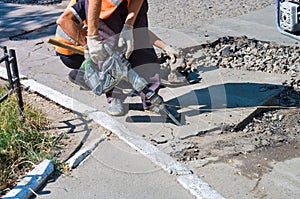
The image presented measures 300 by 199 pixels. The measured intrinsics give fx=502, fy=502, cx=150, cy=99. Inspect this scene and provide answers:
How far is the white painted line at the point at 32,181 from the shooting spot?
3828 mm

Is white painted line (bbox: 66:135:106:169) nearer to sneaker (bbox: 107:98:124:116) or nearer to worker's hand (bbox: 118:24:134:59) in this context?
sneaker (bbox: 107:98:124:116)

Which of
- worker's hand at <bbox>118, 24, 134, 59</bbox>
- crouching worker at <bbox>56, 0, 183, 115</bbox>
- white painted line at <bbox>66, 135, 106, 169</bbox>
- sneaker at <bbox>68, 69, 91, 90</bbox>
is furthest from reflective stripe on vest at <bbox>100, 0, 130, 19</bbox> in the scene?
white painted line at <bbox>66, 135, 106, 169</bbox>

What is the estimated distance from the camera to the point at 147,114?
520cm

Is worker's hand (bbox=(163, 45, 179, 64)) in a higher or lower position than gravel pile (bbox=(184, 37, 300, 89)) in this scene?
higher

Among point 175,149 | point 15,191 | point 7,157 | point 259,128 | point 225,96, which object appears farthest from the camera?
point 225,96

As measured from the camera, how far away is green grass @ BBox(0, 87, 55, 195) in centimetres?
418

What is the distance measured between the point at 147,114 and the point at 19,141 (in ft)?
4.53

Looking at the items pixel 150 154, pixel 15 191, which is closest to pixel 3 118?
pixel 15 191

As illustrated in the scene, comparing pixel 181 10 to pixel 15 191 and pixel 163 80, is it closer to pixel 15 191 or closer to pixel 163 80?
pixel 163 80

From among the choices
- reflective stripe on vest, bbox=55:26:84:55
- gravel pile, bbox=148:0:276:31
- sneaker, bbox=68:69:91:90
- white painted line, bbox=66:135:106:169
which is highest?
reflective stripe on vest, bbox=55:26:84:55

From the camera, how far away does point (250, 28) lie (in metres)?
7.68

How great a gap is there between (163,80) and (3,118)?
6.24 feet

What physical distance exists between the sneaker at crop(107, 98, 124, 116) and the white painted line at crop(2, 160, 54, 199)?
1167mm

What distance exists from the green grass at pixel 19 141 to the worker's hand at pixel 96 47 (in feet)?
2.85
